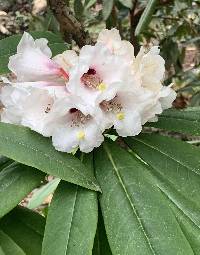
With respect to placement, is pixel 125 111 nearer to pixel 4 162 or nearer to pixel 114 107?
pixel 114 107

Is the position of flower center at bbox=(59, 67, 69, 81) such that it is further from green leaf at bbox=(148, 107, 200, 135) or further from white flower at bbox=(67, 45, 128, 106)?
green leaf at bbox=(148, 107, 200, 135)

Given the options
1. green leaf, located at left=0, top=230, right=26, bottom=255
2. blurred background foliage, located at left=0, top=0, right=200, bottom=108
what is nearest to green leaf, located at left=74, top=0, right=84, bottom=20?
blurred background foliage, located at left=0, top=0, right=200, bottom=108

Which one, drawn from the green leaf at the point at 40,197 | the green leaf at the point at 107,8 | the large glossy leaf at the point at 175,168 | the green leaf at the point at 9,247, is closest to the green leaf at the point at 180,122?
A: the large glossy leaf at the point at 175,168

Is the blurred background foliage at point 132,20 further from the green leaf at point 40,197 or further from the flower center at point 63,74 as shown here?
the flower center at point 63,74

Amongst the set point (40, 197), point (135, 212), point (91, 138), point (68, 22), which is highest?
point (68, 22)

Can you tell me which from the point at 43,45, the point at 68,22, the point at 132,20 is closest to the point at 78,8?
the point at 132,20

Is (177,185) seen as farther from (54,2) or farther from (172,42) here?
(172,42)

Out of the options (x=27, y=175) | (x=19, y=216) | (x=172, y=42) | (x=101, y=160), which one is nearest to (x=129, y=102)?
(x=101, y=160)
